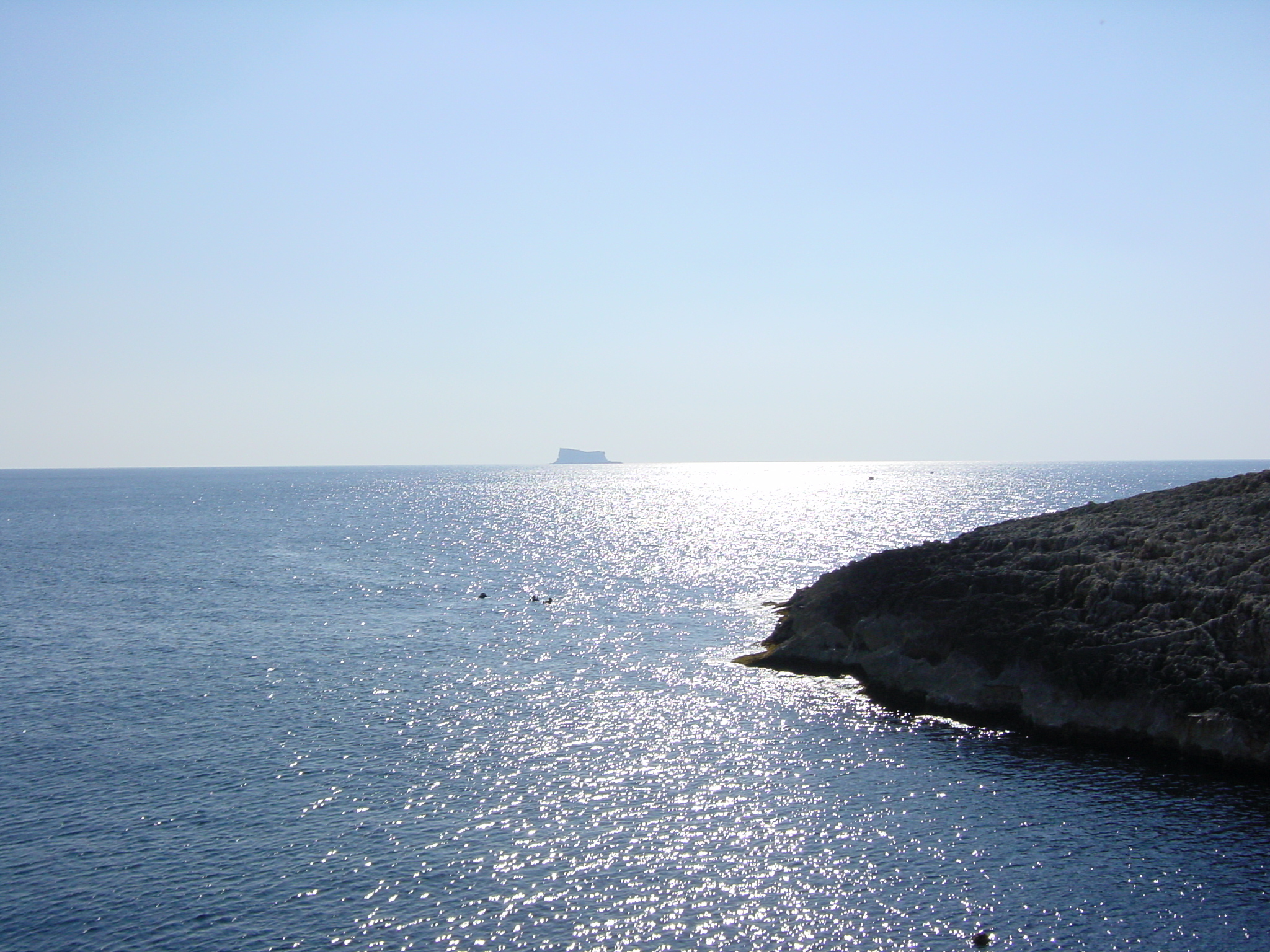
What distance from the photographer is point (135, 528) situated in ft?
568

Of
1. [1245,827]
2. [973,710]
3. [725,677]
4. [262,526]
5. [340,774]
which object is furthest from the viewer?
[262,526]

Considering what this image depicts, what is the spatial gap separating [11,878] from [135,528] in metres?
159

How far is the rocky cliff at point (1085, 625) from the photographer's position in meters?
46.7

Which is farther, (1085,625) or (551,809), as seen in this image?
(1085,625)

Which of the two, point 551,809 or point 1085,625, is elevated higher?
point 1085,625

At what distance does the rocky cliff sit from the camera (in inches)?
1839

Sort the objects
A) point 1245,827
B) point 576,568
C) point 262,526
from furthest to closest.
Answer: point 262,526 → point 576,568 → point 1245,827

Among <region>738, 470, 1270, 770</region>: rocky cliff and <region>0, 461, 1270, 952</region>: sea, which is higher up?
<region>738, 470, 1270, 770</region>: rocky cliff

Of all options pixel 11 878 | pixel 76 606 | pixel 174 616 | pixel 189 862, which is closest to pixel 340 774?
pixel 189 862

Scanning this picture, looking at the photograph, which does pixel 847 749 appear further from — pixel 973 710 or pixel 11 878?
pixel 11 878

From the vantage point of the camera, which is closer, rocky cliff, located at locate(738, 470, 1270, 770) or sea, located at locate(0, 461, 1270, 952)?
sea, located at locate(0, 461, 1270, 952)

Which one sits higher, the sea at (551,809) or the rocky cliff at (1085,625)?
the rocky cliff at (1085,625)

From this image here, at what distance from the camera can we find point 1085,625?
53.6 metres

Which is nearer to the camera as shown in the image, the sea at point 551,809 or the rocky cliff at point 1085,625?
the sea at point 551,809
